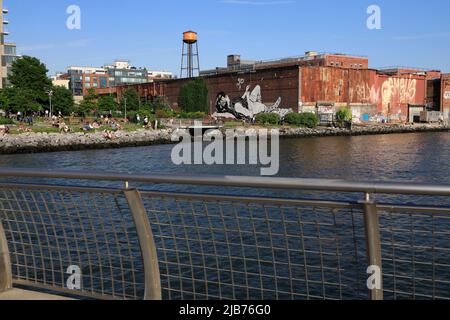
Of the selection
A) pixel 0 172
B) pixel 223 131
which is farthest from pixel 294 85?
pixel 0 172

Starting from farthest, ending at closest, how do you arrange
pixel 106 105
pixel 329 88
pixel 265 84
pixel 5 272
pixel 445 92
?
pixel 106 105 → pixel 445 92 → pixel 265 84 → pixel 329 88 → pixel 5 272

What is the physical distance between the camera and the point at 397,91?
323 feet

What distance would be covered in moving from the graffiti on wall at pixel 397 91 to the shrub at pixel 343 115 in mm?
10375

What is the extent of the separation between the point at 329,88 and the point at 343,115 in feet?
21.2

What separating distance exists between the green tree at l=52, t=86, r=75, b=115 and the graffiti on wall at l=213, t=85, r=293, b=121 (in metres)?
27.4

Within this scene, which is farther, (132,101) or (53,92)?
(132,101)

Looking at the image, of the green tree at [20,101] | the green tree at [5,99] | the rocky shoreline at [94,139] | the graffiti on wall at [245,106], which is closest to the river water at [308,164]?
the rocky shoreline at [94,139]

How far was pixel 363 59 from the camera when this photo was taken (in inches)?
4742

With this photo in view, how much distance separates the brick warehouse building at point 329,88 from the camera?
275ft

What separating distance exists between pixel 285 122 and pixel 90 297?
83.2m

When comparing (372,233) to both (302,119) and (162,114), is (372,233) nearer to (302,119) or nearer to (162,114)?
(302,119)

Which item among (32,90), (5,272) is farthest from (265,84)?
(5,272)
